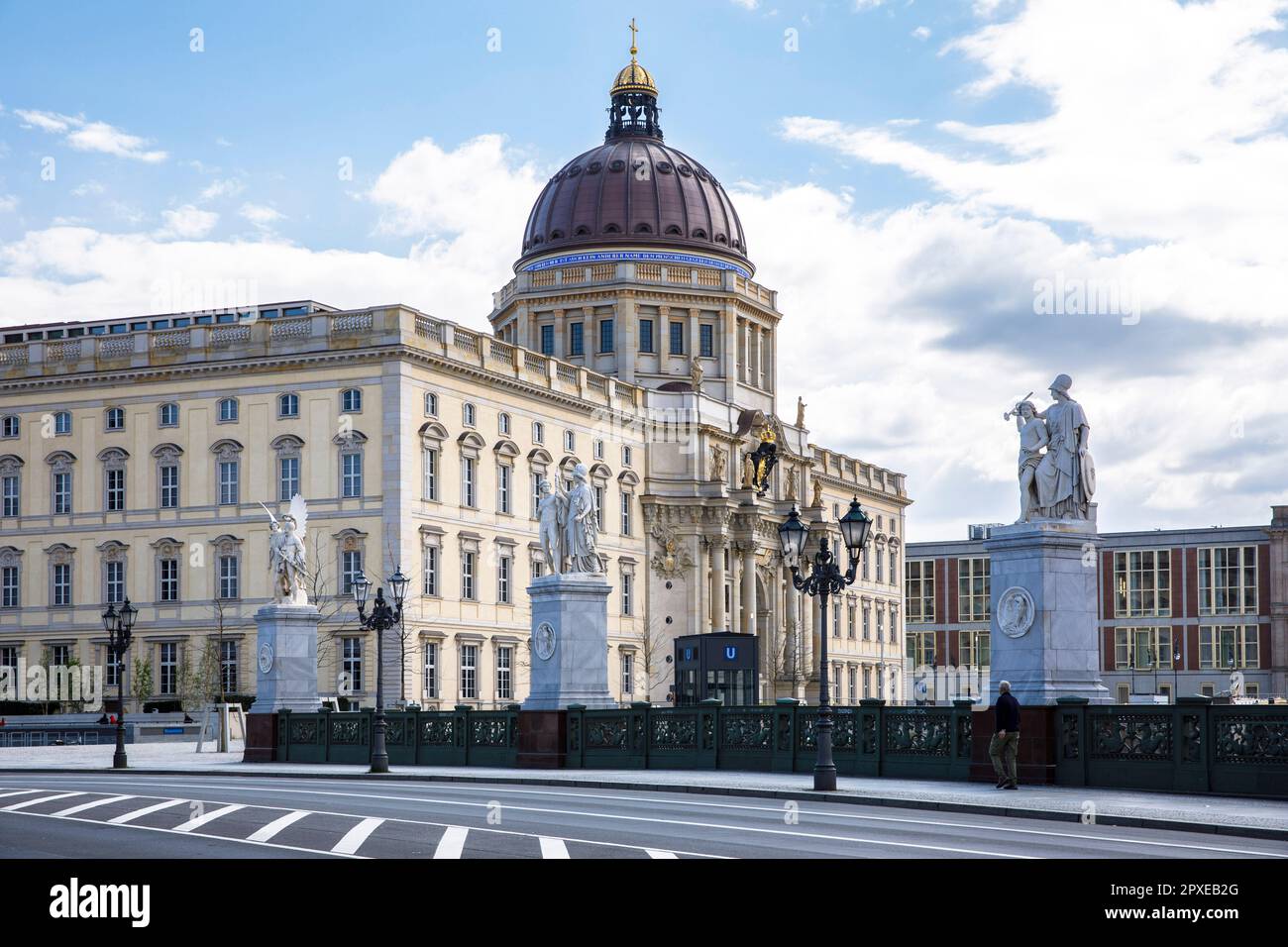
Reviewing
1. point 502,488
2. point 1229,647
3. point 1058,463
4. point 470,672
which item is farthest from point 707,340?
point 1058,463

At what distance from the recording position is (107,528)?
76.8m

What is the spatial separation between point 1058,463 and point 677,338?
81718 mm

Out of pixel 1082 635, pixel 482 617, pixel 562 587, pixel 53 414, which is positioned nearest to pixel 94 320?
pixel 53 414

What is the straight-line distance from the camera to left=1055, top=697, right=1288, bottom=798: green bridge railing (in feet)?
87.7

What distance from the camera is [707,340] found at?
370 ft

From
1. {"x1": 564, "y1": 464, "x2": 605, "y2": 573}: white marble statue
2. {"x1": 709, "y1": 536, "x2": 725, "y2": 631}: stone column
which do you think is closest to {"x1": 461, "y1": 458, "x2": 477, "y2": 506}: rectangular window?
{"x1": 709, "y1": 536, "x2": 725, "y2": 631}: stone column

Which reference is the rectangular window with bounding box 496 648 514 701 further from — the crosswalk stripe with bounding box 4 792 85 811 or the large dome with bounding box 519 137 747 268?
the crosswalk stripe with bounding box 4 792 85 811

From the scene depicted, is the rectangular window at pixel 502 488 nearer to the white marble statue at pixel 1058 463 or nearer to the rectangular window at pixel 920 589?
the white marble statue at pixel 1058 463

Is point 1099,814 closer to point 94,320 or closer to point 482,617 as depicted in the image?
point 482,617

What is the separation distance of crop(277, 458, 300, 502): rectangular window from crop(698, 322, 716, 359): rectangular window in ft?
136

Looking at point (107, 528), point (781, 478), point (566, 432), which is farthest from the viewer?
point (781, 478)

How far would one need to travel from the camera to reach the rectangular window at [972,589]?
484 feet

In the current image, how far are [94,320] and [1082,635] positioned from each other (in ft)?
260

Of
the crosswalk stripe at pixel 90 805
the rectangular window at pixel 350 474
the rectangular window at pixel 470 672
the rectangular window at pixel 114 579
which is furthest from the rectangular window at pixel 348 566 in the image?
the crosswalk stripe at pixel 90 805
